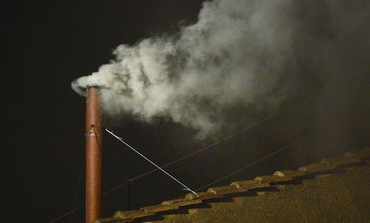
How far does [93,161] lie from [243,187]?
9.86 feet

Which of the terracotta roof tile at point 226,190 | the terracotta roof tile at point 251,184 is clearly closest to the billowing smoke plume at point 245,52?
the terracotta roof tile at point 226,190

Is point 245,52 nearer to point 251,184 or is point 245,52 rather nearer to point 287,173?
point 287,173

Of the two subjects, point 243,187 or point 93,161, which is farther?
point 93,161

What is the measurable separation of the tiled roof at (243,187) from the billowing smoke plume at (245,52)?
3.58m

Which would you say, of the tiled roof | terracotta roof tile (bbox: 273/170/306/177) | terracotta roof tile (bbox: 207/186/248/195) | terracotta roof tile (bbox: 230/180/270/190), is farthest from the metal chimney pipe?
terracotta roof tile (bbox: 273/170/306/177)

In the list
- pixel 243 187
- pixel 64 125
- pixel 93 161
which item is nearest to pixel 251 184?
pixel 243 187

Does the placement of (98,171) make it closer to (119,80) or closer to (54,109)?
(119,80)

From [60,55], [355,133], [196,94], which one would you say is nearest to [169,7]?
[196,94]

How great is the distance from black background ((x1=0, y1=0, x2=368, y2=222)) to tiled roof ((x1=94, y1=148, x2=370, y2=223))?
461 centimetres

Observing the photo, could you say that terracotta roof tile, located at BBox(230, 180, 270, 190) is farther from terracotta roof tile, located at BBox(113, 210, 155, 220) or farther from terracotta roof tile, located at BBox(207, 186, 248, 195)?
terracotta roof tile, located at BBox(113, 210, 155, 220)

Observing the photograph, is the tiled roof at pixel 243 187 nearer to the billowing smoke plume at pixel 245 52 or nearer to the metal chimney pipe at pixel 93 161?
the metal chimney pipe at pixel 93 161

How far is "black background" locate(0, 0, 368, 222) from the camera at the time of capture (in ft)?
38.0

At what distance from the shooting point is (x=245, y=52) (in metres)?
10.1

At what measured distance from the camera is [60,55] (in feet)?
39.0
